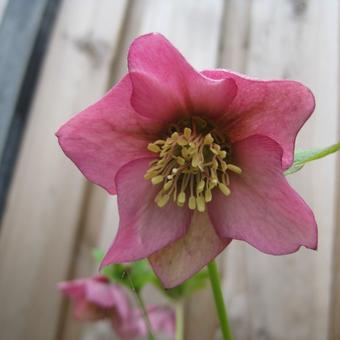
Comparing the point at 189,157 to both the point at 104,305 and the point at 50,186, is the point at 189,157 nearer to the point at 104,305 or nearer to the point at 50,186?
the point at 104,305

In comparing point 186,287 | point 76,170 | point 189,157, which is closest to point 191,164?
point 189,157

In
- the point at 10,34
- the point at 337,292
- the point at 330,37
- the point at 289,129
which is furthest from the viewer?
the point at 330,37

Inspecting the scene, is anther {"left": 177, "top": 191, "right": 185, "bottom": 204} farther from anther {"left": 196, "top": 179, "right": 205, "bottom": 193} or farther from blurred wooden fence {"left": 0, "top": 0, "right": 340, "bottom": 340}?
blurred wooden fence {"left": 0, "top": 0, "right": 340, "bottom": 340}

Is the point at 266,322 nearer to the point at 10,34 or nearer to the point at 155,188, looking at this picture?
the point at 155,188

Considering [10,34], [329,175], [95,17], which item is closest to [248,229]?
[329,175]

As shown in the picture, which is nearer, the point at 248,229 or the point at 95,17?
the point at 248,229

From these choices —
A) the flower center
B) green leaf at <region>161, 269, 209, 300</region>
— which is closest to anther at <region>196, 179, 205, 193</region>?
the flower center

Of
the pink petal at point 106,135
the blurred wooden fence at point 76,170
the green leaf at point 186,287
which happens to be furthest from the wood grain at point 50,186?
the pink petal at point 106,135
